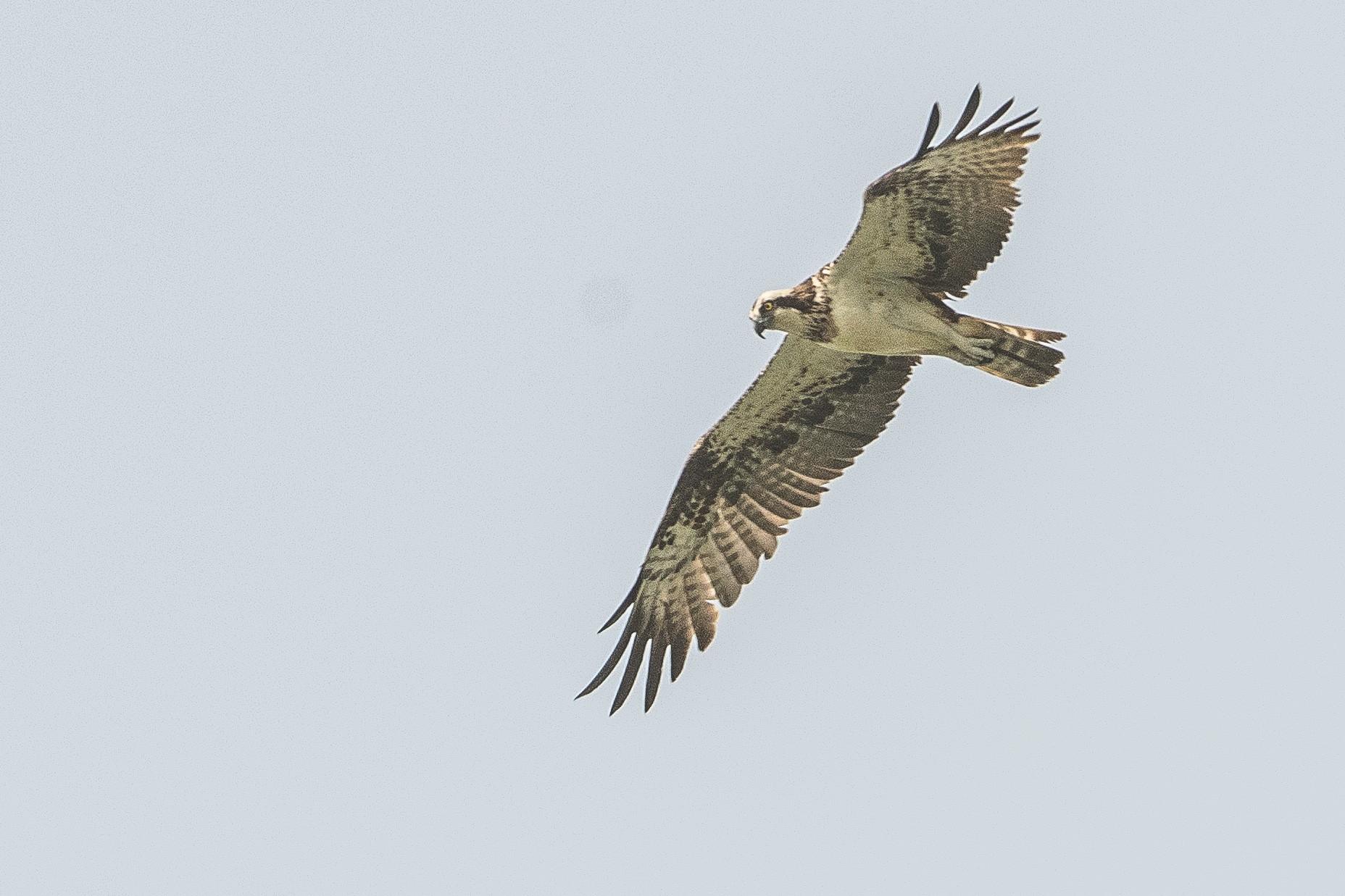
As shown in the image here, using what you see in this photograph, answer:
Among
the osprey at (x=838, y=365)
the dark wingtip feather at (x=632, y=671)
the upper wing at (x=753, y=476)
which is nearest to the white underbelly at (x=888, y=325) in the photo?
the osprey at (x=838, y=365)

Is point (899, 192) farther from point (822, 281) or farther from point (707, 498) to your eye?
point (707, 498)

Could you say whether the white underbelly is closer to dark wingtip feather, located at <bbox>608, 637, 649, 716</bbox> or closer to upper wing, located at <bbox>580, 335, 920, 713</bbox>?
upper wing, located at <bbox>580, 335, 920, 713</bbox>

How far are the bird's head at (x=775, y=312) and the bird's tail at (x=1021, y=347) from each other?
1042mm

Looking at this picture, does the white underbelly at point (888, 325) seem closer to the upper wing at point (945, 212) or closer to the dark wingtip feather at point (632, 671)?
the upper wing at point (945, 212)

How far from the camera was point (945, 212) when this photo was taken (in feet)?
39.4

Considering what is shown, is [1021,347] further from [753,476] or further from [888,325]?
[753,476]

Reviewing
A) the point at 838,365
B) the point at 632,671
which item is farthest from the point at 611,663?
the point at 838,365

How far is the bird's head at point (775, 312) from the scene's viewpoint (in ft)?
40.4

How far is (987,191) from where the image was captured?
11930 millimetres

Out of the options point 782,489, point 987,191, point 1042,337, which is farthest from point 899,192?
point 782,489

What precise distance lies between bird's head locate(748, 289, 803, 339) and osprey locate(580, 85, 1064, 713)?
10 millimetres

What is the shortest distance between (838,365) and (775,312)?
1.13 metres

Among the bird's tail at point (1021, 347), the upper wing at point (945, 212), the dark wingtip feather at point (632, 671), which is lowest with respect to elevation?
the dark wingtip feather at point (632, 671)

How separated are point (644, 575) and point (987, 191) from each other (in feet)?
12.0
